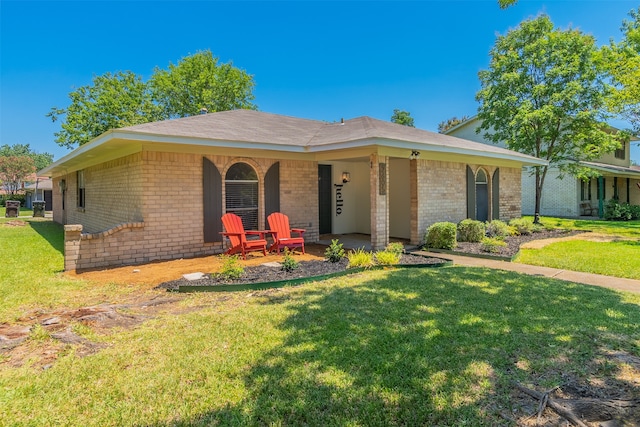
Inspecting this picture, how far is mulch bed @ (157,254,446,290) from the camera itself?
598 cm

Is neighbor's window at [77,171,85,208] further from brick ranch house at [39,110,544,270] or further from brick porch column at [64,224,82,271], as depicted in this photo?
brick porch column at [64,224,82,271]

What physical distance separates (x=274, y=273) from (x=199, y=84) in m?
29.7

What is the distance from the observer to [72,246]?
7.14 metres

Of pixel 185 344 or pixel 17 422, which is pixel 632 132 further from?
pixel 17 422

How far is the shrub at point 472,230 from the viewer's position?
10.4 metres

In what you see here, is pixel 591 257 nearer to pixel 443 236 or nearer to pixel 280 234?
pixel 443 236

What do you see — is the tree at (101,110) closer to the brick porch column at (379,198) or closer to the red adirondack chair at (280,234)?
the red adirondack chair at (280,234)

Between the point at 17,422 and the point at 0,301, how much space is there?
12.0 feet

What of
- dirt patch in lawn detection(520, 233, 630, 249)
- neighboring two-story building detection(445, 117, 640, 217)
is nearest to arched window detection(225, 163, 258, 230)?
dirt patch in lawn detection(520, 233, 630, 249)

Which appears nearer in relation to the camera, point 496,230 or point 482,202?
point 496,230

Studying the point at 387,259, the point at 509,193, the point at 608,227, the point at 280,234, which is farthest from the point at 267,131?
the point at 608,227

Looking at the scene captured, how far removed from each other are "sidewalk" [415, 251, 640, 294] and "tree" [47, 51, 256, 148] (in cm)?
2817

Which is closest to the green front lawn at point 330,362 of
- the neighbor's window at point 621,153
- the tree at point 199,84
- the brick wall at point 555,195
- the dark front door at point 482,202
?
the dark front door at point 482,202

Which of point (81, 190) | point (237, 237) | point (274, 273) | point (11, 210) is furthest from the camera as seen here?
point (11, 210)
